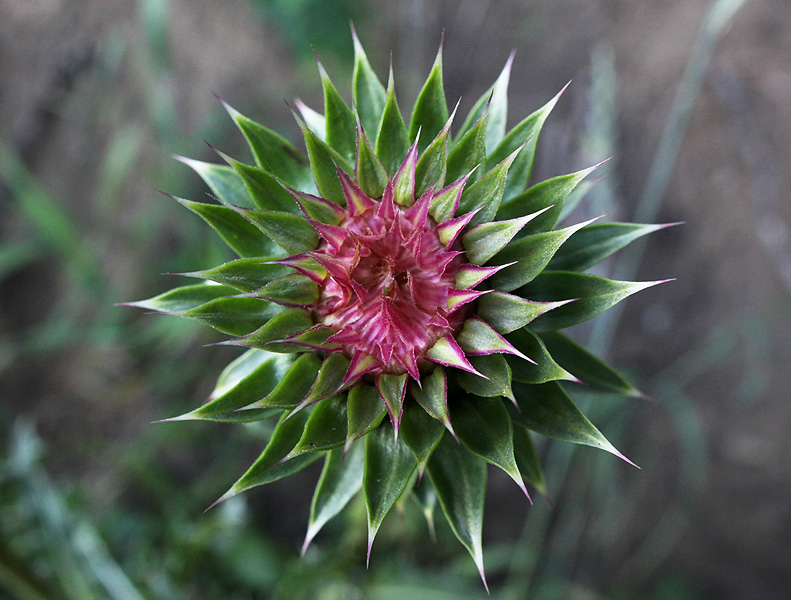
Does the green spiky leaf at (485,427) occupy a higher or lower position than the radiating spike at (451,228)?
lower

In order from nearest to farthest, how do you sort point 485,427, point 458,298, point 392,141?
point 458,298, point 485,427, point 392,141

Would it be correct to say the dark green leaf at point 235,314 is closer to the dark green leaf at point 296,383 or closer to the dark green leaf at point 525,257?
the dark green leaf at point 296,383

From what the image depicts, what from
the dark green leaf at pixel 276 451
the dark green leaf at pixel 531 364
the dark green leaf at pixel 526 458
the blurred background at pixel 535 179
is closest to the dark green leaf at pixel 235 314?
the dark green leaf at pixel 276 451

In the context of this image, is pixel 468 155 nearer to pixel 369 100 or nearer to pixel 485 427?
pixel 369 100

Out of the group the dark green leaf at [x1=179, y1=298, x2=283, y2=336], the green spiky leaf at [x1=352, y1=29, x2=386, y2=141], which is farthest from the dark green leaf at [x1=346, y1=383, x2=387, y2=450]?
the green spiky leaf at [x1=352, y1=29, x2=386, y2=141]

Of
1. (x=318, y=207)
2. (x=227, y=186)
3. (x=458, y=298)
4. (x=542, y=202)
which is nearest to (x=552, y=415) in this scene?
(x=458, y=298)

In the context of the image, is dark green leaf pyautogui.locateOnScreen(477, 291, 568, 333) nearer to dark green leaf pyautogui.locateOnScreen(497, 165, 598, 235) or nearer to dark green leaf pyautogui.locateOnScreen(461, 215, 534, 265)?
dark green leaf pyautogui.locateOnScreen(461, 215, 534, 265)
